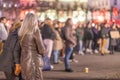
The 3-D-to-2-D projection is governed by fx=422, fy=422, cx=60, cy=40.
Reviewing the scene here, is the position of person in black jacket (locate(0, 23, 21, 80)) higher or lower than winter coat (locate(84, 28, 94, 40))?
higher

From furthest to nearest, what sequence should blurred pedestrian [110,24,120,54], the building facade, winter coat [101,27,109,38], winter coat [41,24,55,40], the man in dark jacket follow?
the building facade < blurred pedestrian [110,24,120,54] < winter coat [101,27,109,38] < winter coat [41,24,55,40] < the man in dark jacket

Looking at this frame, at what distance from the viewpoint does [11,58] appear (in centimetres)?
729

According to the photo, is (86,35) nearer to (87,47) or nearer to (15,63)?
(87,47)

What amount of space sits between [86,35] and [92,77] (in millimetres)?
9459

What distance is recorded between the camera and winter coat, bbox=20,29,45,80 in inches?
284

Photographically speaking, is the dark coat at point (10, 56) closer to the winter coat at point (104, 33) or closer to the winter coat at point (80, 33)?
the winter coat at point (104, 33)

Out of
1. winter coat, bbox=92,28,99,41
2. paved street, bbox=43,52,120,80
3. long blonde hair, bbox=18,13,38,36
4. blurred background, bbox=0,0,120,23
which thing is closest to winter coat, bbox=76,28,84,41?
winter coat, bbox=92,28,99,41

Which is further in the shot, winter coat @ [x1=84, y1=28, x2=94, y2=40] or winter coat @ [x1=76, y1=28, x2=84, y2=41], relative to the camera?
winter coat @ [x1=84, y1=28, x2=94, y2=40]

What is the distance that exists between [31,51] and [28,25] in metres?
0.49

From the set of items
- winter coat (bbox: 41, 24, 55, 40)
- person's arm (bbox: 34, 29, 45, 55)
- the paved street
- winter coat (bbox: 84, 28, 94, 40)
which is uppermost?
person's arm (bbox: 34, 29, 45, 55)

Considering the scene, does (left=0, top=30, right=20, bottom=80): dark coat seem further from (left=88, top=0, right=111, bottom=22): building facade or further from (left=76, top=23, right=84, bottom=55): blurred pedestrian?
(left=88, top=0, right=111, bottom=22): building facade

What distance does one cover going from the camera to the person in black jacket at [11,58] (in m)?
7.23

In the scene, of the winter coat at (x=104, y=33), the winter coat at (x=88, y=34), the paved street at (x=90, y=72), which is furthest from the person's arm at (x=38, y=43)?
the winter coat at (x=88, y=34)

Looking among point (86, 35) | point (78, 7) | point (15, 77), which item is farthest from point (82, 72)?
point (78, 7)
